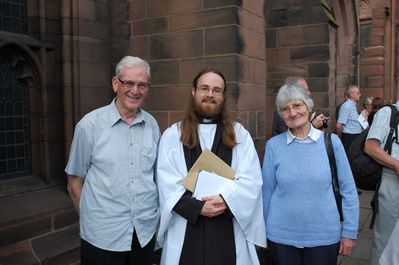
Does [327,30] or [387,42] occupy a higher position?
[387,42]

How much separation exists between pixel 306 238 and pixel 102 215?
3.92ft

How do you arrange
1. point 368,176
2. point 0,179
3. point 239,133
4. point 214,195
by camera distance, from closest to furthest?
point 214,195
point 239,133
point 368,176
point 0,179

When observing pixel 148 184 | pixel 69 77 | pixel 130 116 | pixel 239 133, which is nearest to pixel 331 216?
pixel 239 133

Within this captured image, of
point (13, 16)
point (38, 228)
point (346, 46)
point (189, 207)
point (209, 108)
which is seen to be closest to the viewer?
point (189, 207)

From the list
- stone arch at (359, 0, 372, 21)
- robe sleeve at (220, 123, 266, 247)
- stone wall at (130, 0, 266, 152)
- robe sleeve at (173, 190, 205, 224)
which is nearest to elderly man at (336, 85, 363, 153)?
stone wall at (130, 0, 266, 152)

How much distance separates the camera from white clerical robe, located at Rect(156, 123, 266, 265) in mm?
2230

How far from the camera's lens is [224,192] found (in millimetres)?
2213

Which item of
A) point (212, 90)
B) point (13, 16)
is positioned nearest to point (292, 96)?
point (212, 90)

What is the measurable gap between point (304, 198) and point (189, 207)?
0.70m

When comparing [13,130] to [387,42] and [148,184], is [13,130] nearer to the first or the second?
[148,184]

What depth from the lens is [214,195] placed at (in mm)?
2217

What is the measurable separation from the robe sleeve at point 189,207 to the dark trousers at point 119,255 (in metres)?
0.38

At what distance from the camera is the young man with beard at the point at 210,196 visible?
2219 millimetres

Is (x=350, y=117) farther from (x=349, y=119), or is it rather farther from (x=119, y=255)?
(x=119, y=255)
